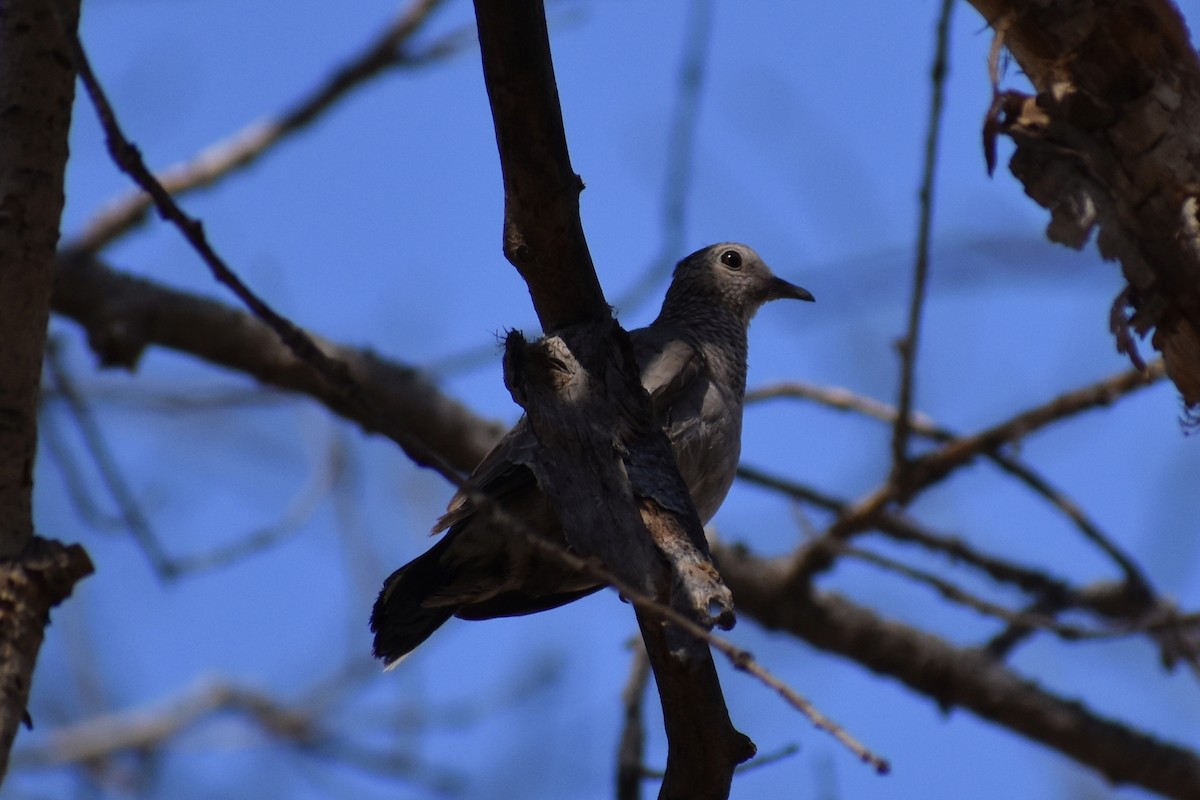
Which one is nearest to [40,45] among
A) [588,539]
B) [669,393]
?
[588,539]

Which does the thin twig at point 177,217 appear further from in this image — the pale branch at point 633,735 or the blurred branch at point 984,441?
the blurred branch at point 984,441

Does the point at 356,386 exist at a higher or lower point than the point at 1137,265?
lower

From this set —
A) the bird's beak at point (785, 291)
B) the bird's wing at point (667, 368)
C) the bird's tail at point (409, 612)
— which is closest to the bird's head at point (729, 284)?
the bird's beak at point (785, 291)

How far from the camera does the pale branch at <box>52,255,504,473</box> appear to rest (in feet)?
15.0

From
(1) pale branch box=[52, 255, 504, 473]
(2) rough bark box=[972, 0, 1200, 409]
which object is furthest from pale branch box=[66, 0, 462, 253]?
(2) rough bark box=[972, 0, 1200, 409]

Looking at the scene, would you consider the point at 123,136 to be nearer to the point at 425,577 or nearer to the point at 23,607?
the point at 23,607

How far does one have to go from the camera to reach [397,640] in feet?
11.7

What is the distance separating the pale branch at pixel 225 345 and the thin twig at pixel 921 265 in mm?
1445

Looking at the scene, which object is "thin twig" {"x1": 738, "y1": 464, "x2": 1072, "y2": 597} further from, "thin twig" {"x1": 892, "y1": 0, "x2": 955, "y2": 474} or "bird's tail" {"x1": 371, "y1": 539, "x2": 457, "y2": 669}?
"bird's tail" {"x1": 371, "y1": 539, "x2": 457, "y2": 669}

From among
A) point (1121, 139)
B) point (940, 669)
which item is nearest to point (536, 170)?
point (1121, 139)

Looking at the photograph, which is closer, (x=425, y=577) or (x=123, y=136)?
(x=123, y=136)

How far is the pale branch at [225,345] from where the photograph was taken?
4.56 metres

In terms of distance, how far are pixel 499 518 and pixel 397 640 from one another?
5.97ft

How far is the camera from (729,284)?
207 inches
